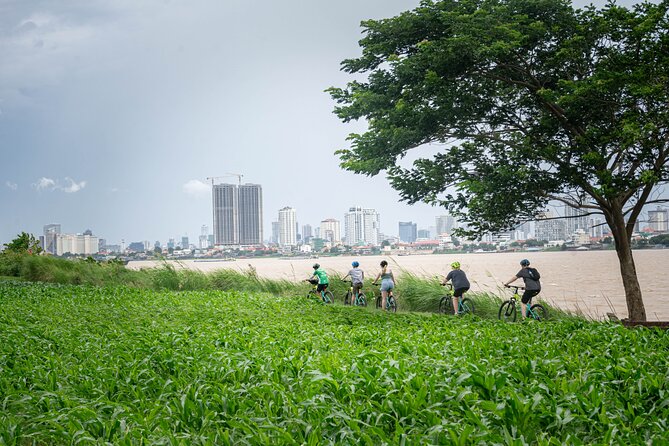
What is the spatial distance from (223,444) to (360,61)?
1424 cm

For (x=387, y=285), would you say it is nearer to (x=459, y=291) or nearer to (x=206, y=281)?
(x=459, y=291)

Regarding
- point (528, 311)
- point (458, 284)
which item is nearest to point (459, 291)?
point (458, 284)

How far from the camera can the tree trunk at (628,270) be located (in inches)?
606

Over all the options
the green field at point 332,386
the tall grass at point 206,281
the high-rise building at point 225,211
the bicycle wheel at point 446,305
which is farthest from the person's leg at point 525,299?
the high-rise building at point 225,211

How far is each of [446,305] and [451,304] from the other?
0.52ft

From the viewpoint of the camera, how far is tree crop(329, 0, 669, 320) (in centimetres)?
1452

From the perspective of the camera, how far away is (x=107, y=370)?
265 inches

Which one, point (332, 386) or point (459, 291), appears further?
point (459, 291)

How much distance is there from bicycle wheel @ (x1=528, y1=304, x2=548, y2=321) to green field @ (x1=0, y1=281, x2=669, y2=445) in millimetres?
4944

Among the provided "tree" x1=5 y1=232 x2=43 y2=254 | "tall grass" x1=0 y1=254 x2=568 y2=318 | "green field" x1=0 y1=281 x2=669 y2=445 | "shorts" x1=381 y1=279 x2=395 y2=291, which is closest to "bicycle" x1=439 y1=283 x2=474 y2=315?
"tall grass" x1=0 y1=254 x2=568 y2=318

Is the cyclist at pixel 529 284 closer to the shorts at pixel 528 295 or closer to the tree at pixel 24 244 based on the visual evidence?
the shorts at pixel 528 295

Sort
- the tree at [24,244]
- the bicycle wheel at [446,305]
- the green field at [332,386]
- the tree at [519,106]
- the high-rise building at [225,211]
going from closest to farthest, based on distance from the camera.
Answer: the green field at [332,386], the tree at [519,106], the bicycle wheel at [446,305], the tree at [24,244], the high-rise building at [225,211]

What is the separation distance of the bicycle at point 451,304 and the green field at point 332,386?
621cm

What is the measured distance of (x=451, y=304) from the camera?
17.4 meters
